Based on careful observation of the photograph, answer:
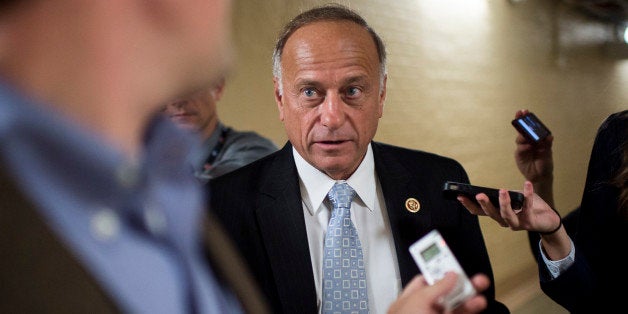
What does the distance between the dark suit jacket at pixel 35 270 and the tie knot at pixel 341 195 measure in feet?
2.05

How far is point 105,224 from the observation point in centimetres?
31

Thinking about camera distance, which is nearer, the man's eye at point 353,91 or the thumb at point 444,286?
the thumb at point 444,286

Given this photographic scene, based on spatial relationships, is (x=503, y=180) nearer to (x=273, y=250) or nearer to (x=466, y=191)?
(x=466, y=191)

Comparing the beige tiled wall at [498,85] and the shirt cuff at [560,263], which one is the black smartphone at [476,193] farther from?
the beige tiled wall at [498,85]

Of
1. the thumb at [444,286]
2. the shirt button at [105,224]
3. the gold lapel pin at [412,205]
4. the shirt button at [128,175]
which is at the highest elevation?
the shirt button at [128,175]

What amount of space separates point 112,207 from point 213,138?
52 centimetres

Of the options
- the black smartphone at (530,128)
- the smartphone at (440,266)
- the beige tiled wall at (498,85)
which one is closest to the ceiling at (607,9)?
the beige tiled wall at (498,85)

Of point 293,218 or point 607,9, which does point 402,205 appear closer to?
point 293,218

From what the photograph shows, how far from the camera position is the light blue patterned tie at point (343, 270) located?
Result: 32.9 inches

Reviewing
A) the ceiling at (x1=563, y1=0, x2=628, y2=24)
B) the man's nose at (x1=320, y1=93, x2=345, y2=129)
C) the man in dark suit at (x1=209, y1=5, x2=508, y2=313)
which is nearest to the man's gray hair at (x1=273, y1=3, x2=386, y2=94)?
the man in dark suit at (x1=209, y1=5, x2=508, y2=313)

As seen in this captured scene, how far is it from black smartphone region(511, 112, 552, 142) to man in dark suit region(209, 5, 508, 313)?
1.07ft

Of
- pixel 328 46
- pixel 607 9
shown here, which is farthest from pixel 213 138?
pixel 607 9

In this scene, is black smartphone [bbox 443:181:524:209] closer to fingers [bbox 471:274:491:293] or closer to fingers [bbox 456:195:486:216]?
fingers [bbox 456:195:486:216]

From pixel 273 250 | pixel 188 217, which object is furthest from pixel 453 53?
pixel 188 217
